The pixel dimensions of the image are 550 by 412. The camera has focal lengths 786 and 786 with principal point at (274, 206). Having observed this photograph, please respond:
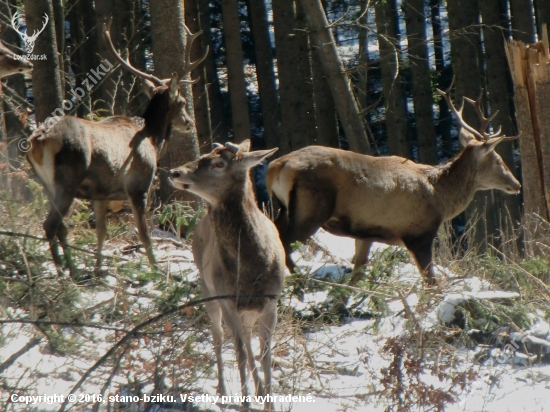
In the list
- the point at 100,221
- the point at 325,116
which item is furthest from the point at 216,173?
the point at 325,116

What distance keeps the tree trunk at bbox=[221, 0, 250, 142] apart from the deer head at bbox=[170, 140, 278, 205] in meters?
14.8

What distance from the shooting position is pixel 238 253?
17.0 feet

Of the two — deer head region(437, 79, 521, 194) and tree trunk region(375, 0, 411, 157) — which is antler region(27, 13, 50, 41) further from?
tree trunk region(375, 0, 411, 157)

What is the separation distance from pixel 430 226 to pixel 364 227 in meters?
0.78

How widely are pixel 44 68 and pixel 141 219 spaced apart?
3.49 m

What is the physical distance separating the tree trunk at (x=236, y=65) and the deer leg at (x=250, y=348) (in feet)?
49.4

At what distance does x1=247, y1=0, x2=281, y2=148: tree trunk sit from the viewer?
2156 cm

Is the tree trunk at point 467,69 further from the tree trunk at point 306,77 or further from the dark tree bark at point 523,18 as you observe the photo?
the tree trunk at point 306,77

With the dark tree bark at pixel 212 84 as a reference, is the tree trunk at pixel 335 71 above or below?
below

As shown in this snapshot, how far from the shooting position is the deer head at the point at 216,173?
5.35 metres

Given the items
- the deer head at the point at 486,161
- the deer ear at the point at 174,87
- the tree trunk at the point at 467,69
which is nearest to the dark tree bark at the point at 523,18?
the tree trunk at the point at 467,69

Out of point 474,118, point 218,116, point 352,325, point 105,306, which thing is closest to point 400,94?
point 474,118

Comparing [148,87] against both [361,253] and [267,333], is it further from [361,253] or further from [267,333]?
[267,333]

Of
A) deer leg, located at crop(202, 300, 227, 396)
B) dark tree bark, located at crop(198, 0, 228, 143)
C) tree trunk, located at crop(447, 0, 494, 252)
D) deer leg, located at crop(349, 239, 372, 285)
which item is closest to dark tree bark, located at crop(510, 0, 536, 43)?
tree trunk, located at crop(447, 0, 494, 252)
